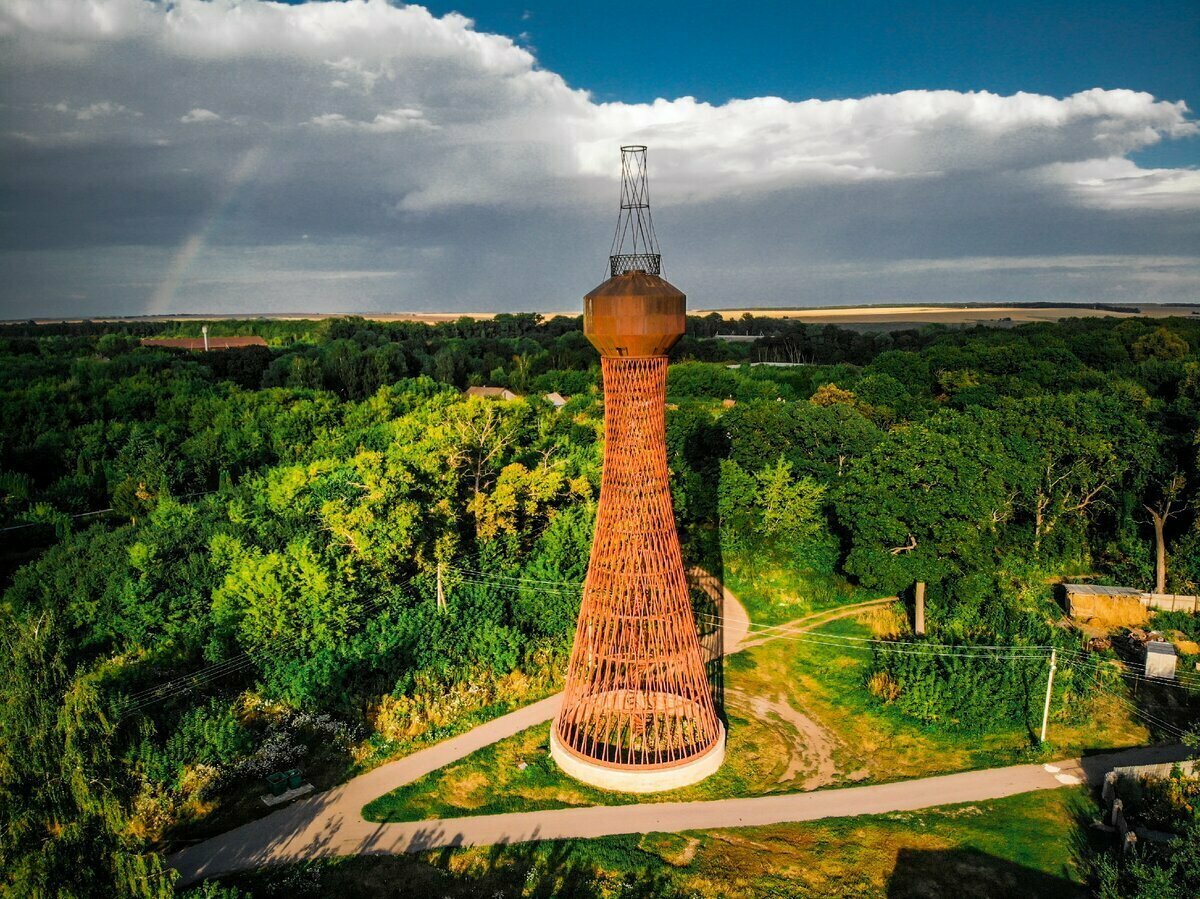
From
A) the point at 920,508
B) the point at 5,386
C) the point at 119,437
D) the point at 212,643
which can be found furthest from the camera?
the point at 5,386

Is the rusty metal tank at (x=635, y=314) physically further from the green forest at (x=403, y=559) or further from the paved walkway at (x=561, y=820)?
the green forest at (x=403, y=559)

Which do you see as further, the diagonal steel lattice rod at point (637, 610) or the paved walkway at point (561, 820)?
the diagonal steel lattice rod at point (637, 610)

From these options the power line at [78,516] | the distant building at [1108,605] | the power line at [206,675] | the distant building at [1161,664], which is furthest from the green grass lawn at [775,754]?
the power line at [78,516]

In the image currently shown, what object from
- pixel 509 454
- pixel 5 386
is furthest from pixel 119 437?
pixel 509 454

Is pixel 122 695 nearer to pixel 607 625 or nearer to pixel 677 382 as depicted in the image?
pixel 607 625

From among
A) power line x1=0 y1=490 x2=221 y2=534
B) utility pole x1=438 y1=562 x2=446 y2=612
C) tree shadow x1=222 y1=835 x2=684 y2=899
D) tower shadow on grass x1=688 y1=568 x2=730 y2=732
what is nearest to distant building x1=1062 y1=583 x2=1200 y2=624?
tower shadow on grass x1=688 y1=568 x2=730 y2=732

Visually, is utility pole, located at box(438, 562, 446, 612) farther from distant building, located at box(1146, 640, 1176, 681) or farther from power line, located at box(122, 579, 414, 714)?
distant building, located at box(1146, 640, 1176, 681)

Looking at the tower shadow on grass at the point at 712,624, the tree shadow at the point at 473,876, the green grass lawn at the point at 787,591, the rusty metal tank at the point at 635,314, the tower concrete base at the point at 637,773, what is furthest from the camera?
the green grass lawn at the point at 787,591
